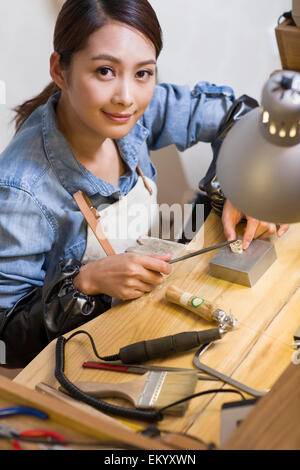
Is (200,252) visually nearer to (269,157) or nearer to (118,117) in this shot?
(118,117)

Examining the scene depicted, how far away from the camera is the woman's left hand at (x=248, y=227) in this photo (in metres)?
1.12

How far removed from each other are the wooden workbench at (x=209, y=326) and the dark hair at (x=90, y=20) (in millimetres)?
518

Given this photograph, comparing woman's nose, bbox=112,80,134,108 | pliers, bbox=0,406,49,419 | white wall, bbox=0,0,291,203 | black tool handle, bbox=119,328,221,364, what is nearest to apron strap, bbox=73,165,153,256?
woman's nose, bbox=112,80,134,108

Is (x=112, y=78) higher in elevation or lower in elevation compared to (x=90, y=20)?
lower

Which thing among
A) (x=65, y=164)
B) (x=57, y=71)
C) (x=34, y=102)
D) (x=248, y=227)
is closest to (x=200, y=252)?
(x=248, y=227)

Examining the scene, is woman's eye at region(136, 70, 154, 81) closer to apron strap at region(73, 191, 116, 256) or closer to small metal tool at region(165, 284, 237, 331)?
apron strap at region(73, 191, 116, 256)

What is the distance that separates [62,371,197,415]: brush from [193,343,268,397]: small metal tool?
→ 4 cm

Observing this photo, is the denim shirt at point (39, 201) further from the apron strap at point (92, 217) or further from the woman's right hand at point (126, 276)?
the woman's right hand at point (126, 276)

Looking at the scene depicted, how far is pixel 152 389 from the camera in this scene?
0.82 meters

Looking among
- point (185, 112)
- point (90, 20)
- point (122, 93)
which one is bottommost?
point (185, 112)

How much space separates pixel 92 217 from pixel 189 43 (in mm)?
1084

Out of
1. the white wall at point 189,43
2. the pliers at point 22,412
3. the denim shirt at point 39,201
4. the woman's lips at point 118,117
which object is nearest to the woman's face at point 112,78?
the woman's lips at point 118,117
